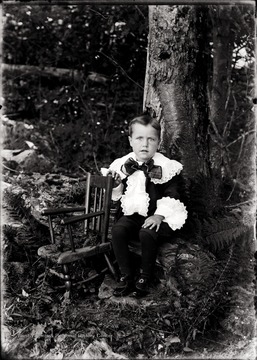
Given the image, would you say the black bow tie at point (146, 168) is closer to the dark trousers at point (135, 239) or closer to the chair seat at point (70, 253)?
the dark trousers at point (135, 239)

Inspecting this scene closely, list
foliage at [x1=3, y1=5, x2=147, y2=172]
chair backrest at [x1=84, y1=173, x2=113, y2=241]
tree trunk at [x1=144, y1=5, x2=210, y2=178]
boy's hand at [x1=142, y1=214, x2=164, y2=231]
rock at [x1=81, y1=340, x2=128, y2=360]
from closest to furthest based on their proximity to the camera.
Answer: rock at [x1=81, y1=340, x2=128, y2=360], boy's hand at [x1=142, y1=214, x2=164, y2=231], chair backrest at [x1=84, y1=173, x2=113, y2=241], tree trunk at [x1=144, y1=5, x2=210, y2=178], foliage at [x1=3, y1=5, x2=147, y2=172]

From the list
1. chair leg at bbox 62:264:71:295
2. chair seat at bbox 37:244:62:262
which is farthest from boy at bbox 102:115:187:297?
chair seat at bbox 37:244:62:262

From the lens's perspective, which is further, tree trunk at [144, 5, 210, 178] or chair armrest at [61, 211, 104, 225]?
tree trunk at [144, 5, 210, 178]

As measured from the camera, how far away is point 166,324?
3.65 meters

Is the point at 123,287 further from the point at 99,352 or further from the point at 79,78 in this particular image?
the point at 79,78

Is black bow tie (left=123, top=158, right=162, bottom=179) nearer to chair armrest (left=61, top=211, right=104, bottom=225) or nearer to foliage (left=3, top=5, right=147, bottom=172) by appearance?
chair armrest (left=61, top=211, right=104, bottom=225)

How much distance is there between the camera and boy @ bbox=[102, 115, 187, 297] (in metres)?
3.87

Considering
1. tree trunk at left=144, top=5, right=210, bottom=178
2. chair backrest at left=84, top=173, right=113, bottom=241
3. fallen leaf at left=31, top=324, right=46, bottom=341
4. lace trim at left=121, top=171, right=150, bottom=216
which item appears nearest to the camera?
fallen leaf at left=31, top=324, right=46, bottom=341

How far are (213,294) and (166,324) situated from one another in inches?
17.5

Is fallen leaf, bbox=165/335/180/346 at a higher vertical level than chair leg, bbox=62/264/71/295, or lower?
lower

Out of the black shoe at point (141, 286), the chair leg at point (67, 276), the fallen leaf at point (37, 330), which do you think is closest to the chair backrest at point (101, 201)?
the chair leg at point (67, 276)

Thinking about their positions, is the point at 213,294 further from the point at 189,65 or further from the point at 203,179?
→ the point at 189,65

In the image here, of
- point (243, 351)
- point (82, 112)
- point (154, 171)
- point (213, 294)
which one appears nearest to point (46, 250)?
point (154, 171)

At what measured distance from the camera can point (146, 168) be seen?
409cm
